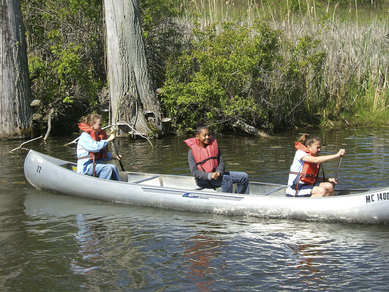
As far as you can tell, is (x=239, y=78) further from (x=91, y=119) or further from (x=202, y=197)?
(x=202, y=197)

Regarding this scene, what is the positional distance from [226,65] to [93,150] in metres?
6.69

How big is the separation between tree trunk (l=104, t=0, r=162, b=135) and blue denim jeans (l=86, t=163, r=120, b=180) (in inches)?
243

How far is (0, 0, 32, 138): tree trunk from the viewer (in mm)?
15805

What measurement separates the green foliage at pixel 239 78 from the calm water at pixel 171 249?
5550 millimetres

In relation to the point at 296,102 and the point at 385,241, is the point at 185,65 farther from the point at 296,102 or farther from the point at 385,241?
the point at 385,241

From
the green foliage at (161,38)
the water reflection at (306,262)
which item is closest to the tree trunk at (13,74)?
the green foliage at (161,38)

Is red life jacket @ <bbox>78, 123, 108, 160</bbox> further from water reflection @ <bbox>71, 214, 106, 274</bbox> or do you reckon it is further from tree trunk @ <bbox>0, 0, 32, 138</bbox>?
tree trunk @ <bbox>0, 0, 32, 138</bbox>

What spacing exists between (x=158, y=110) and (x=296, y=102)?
157 inches

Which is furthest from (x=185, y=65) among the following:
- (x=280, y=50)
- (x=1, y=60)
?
(x=1, y=60)

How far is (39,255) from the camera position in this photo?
6.81 metres

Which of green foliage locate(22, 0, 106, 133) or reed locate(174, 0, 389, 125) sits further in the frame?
reed locate(174, 0, 389, 125)

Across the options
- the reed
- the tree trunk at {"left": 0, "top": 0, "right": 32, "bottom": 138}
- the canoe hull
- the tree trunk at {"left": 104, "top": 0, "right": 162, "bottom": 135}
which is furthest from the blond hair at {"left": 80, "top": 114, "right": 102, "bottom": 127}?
the reed

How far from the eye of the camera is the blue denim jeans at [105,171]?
9.53m

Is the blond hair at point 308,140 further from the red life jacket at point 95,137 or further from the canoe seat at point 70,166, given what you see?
the canoe seat at point 70,166
